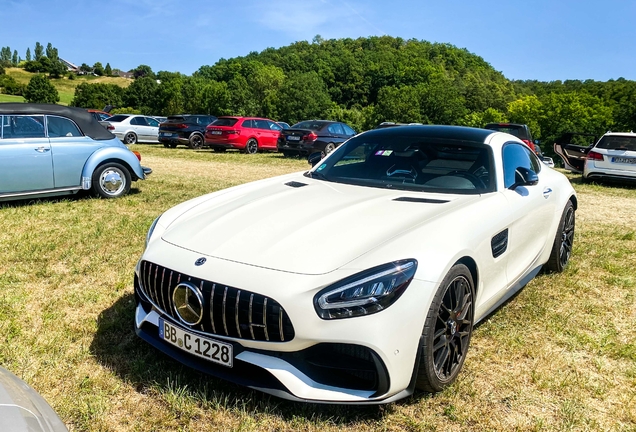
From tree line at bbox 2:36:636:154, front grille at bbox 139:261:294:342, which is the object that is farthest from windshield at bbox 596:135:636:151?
A: tree line at bbox 2:36:636:154

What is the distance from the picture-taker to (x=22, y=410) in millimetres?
1568

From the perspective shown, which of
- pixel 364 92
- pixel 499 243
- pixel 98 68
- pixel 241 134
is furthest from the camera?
pixel 98 68

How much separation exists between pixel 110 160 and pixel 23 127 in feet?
4.28

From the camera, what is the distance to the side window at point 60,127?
7559 millimetres

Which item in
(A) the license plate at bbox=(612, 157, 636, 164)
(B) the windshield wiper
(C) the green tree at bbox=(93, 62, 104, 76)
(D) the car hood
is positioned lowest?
(A) the license plate at bbox=(612, 157, 636, 164)

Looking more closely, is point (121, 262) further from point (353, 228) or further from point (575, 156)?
point (575, 156)

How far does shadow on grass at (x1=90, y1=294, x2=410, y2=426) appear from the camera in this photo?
2.56 m

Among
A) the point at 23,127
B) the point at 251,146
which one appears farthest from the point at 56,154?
the point at 251,146

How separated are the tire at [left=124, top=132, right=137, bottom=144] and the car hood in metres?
21.2

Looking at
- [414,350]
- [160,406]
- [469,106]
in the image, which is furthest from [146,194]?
[469,106]

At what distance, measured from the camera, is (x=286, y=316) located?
2.32m

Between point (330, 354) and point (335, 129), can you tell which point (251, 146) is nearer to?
point (335, 129)

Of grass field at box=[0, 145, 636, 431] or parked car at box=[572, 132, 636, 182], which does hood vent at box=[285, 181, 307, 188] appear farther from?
parked car at box=[572, 132, 636, 182]

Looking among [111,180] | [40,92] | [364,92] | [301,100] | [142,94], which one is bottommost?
[111,180]
